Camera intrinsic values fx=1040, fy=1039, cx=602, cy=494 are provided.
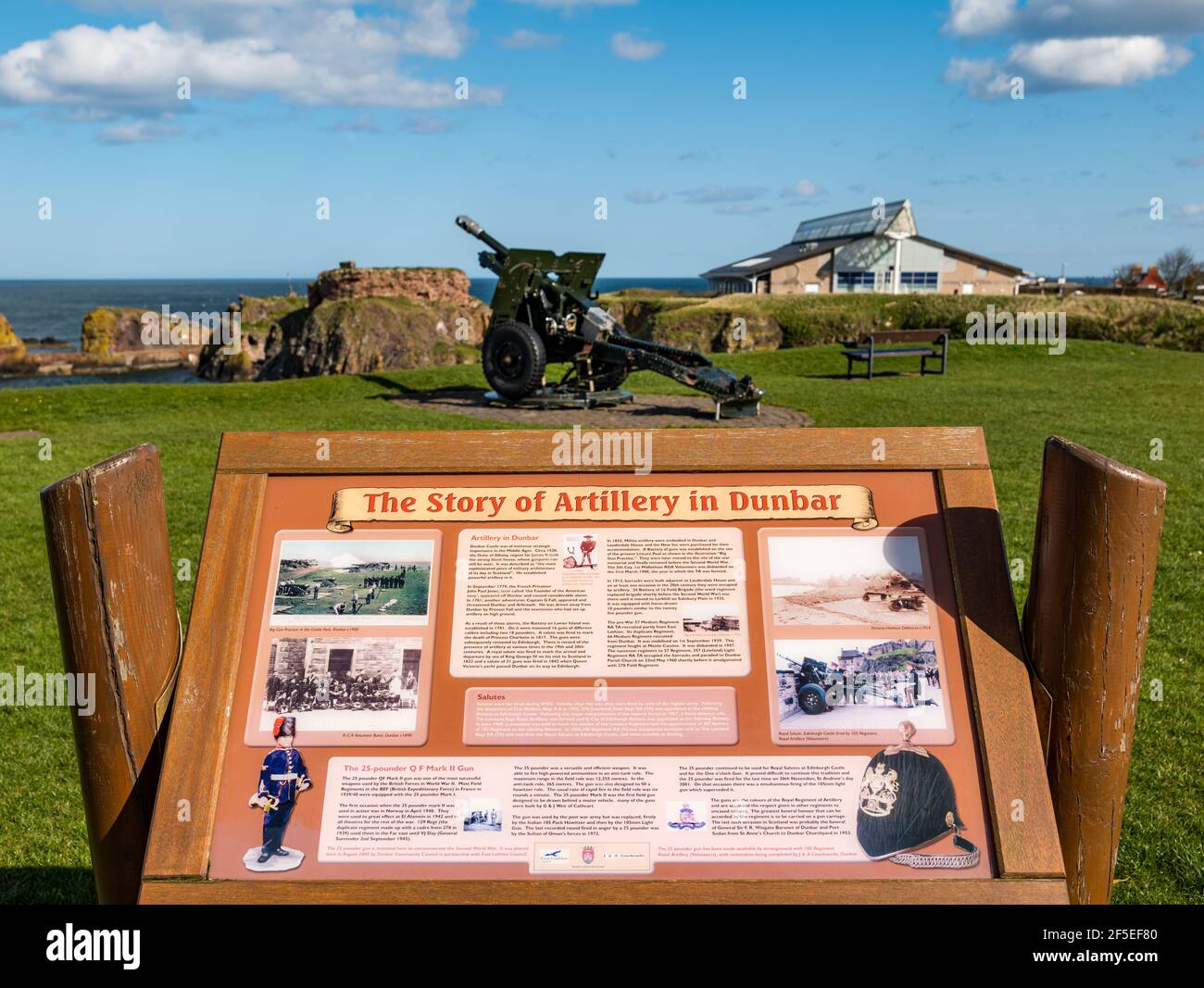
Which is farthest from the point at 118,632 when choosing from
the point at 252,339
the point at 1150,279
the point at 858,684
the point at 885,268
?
the point at 252,339

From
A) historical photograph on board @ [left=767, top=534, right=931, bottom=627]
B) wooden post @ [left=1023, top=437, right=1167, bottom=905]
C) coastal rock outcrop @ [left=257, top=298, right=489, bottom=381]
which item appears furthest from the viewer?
coastal rock outcrop @ [left=257, top=298, right=489, bottom=381]

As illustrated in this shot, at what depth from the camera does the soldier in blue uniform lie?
7.22 ft

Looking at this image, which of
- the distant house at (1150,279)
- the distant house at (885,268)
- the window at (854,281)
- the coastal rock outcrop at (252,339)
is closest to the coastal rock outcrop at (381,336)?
the coastal rock outcrop at (252,339)

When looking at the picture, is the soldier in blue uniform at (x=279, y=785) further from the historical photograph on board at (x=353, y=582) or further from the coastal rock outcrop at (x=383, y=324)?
the coastal rock outcrop at (x=383, y=324)

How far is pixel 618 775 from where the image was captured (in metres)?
2.24

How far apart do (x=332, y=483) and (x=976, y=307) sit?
2688 cm

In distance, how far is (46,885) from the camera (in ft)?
12.0

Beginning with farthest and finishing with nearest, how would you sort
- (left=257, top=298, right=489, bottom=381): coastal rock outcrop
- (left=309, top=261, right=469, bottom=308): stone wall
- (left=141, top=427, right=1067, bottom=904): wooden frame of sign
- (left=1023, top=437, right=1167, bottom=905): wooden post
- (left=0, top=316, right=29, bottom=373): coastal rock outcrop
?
1. (left=0, top=316, right=29, bottom=373): coastal rock outcrop
2. (left=309, top=261, right=469, bottom=308): stone wall
3. (left=257, top=298, right=489, bottom=381): coastal rock outcrop
4. (left=1023, top=437, right=1167, bottom=905): wooden post
5. (left=141, top=427, right=1067, bottom=904): wooden frame of sign

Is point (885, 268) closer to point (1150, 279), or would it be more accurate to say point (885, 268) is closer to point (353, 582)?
point (1150, 279)

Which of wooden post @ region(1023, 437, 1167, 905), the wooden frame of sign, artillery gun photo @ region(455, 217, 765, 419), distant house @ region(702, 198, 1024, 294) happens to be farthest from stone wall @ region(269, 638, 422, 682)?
distant house @ region(702, 198, 1024, 294)

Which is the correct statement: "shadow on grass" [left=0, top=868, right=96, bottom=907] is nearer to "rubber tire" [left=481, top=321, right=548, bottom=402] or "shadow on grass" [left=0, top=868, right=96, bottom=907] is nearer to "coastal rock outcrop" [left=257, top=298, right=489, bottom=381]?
"rubber tire" [left=481, top=321, right=548, bottom=402]

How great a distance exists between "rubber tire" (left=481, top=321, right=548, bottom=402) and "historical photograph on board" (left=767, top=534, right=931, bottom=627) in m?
10.7

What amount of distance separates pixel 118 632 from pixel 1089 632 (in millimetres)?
2200

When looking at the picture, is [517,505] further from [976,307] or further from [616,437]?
[976,307]
